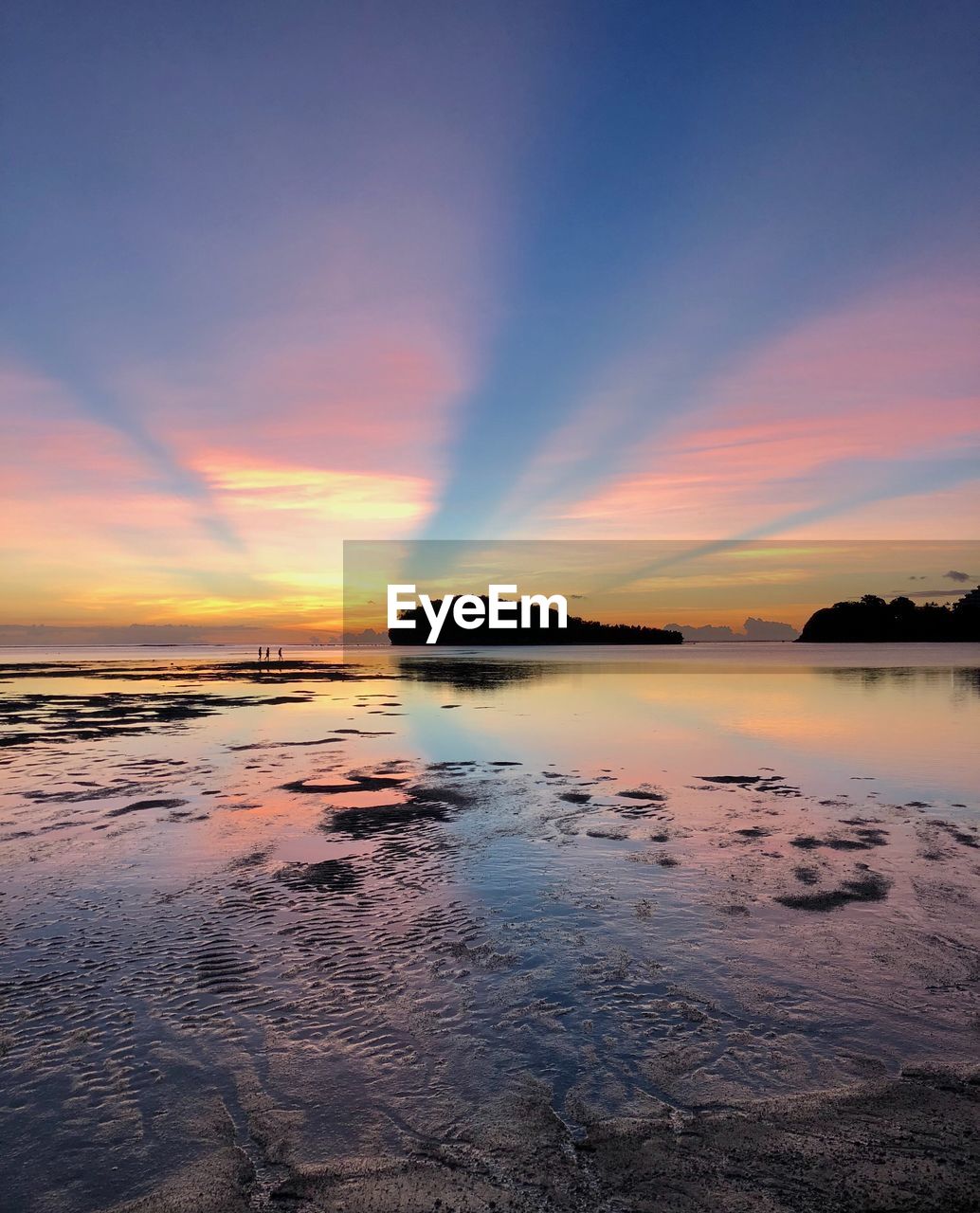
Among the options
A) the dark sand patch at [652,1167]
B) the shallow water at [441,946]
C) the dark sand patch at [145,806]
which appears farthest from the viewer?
the dark sand patch at [145,806]

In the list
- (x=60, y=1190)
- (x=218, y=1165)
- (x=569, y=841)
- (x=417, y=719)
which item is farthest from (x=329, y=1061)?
(x=417, y=719)

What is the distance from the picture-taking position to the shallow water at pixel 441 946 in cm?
431

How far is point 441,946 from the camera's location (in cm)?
651

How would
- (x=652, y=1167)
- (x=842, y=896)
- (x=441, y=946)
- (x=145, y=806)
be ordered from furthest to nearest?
(x=145, y=806)
(x=842, y=896)
(x=441, y=946)
(x=652, y=1167)

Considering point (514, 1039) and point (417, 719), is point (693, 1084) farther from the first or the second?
point (417, 719)

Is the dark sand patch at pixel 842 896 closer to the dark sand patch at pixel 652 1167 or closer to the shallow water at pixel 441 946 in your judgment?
the shallow water at pixel 441 946

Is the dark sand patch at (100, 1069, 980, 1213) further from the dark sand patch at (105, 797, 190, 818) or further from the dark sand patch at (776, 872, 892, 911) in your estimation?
the dark sand patch at (105, 797, 190, 818)

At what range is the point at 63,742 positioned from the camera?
1927cm

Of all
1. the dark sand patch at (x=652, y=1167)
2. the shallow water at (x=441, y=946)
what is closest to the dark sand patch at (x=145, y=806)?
the shallow water at (x=441, y=946)

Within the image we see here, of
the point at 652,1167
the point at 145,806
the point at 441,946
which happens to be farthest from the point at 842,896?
the point at 145,806

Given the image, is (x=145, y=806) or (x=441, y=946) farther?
(x=145, y=806)

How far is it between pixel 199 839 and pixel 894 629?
210583 millimetres

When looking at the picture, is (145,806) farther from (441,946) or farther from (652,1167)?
(652,1167)

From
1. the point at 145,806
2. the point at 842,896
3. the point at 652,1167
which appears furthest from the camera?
the point at 145,806
